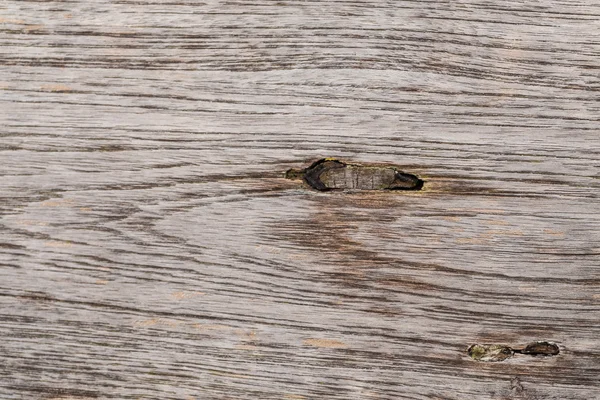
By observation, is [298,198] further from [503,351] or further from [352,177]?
[503,351]

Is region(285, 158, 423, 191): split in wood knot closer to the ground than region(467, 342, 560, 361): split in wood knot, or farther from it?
farther from it

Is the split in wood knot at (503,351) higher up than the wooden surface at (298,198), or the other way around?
the wooden surface at (298,198)

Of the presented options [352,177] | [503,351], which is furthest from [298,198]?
[503,351]

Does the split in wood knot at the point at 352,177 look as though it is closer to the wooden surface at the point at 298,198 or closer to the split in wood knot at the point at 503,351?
the wooden surface at the point at 298,198

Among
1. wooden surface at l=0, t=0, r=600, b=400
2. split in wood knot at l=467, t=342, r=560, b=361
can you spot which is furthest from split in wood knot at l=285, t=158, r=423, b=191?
split in wood knot at l=467, t=342, r=560, b=361

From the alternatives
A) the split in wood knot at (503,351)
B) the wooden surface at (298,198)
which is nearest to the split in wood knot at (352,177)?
the wooden surface at (298,198)

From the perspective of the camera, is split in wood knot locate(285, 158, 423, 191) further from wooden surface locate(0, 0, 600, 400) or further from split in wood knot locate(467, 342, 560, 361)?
split in wood knot locate(467, 342, 560, 361)
